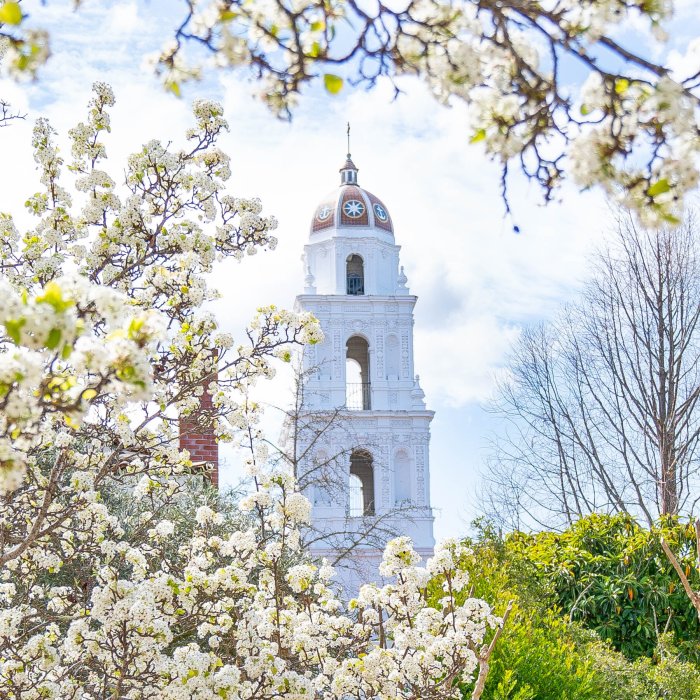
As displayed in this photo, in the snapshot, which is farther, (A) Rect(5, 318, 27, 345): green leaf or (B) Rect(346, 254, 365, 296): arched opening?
(B) Rect(346, 254, 365, 296): arched opening

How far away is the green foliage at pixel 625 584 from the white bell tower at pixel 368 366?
19191mm

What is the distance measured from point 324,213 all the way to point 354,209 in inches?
43.5

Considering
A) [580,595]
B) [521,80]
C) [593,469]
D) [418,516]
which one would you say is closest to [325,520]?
[418,516]

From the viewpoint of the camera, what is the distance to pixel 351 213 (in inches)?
1385

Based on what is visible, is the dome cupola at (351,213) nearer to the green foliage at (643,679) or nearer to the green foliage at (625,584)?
the green foliage at (625,584)

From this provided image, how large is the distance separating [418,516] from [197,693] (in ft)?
90.9

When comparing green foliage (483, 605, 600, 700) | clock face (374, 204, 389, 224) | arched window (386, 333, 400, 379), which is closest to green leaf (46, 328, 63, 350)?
green foliage (483, 605, 600, 700)

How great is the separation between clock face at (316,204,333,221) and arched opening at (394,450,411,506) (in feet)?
29.4

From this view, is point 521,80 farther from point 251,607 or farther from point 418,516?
point 418,516

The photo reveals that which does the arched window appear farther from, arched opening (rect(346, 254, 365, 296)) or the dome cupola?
the dome cupola

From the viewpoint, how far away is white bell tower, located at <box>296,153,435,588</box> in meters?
31.2

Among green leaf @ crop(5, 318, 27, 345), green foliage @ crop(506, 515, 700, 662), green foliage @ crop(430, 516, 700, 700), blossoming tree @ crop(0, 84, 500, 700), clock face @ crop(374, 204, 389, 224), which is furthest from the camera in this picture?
→ clock face @ crop(374, 204, 389, 224)

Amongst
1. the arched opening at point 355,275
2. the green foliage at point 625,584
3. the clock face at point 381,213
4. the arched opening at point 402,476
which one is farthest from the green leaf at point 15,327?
the clock face at point 381,213

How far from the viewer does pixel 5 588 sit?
5.26m
